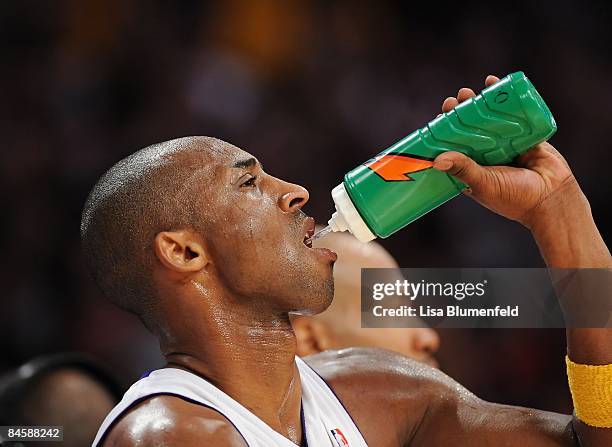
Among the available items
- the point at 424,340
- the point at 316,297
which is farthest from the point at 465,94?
the point at 424,340

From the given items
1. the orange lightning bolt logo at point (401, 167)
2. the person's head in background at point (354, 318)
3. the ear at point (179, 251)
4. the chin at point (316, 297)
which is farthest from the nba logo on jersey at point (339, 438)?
the person's head in background at point (354, 318)

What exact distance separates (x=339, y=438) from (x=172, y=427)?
0.52 meters

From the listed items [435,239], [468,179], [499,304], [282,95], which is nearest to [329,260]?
[468,179]

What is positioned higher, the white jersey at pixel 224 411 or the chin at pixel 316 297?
the chin at pixel 316 297

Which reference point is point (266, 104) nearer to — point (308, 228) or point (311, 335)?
point (311, 335)

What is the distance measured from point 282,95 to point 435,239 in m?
1.11

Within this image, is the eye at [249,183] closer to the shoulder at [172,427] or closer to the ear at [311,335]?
the shoulder at [172,427]

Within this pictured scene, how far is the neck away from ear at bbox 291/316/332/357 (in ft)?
3.23

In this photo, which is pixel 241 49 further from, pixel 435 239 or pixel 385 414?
pixel 385 414

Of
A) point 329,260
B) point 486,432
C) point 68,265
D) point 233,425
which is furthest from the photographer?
point 68,265

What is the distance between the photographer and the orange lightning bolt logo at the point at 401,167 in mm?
1999

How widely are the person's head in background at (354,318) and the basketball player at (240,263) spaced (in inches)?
32.5

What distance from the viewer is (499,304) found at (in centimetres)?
240

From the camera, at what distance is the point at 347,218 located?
2.01 m
